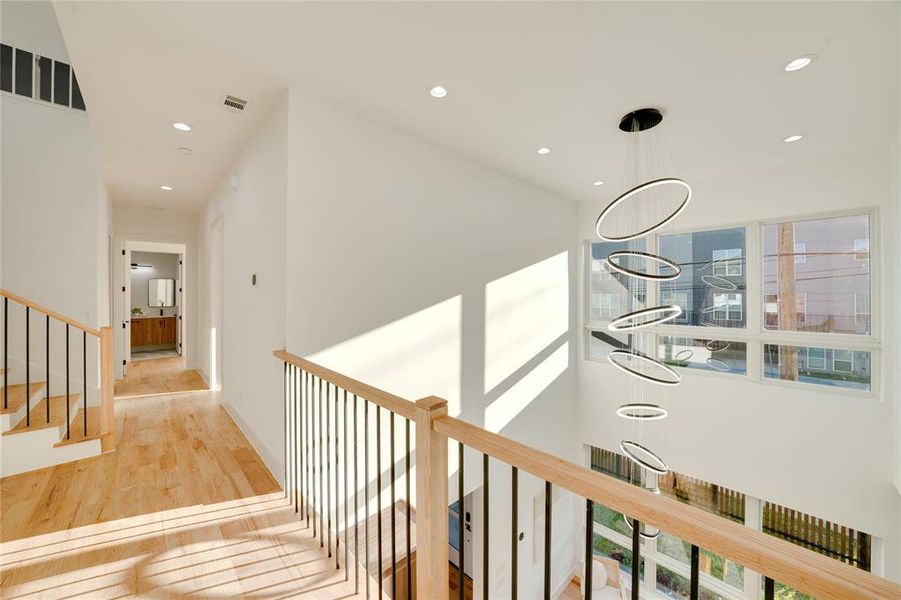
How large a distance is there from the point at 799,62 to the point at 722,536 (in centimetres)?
292

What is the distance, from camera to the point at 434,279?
3.63 metres

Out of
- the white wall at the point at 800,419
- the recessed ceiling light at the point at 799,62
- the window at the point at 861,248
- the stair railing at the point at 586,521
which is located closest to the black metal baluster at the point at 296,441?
the stair railing at the point at 586,521

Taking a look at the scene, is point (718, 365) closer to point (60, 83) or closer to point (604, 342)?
point (604, 342)

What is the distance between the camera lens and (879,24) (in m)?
2.03

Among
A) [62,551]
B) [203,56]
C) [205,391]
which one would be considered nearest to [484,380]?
[62,551]

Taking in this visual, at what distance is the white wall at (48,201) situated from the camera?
154 inches

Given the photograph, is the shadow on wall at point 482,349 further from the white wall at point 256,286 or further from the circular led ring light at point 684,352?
the circular led ring light at point 684,352

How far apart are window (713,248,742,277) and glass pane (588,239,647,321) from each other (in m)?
0.82

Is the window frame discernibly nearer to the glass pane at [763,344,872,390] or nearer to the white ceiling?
the glass pane at [763,344,872,390]

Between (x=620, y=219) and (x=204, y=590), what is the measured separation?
5392 mm

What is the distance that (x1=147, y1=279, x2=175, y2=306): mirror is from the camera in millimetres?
9172

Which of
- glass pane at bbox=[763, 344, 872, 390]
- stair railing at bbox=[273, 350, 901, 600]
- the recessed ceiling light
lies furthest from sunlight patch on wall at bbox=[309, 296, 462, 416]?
glass pane at bbox=[763, 344, 872, 390]

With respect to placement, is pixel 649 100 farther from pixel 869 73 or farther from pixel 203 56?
pixel 203 56

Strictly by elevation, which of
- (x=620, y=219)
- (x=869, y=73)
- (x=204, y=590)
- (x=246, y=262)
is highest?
(x=869, y=73)
